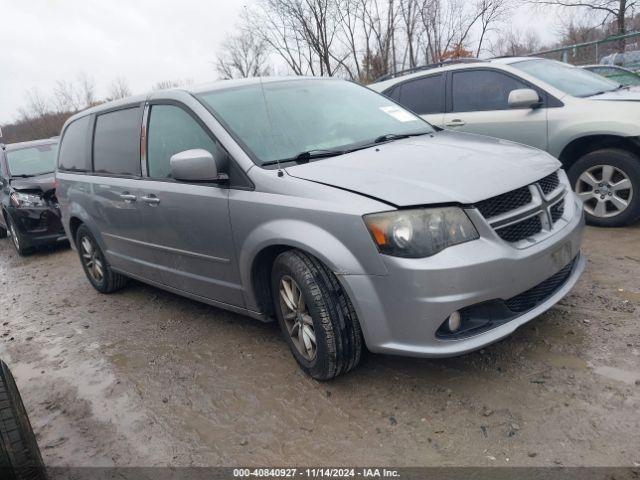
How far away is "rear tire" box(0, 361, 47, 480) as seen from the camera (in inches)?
78.6

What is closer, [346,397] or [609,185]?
[346,397]

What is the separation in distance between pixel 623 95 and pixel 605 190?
0.94 m

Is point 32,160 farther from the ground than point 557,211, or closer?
farther from the ground

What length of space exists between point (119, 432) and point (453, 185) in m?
2.16

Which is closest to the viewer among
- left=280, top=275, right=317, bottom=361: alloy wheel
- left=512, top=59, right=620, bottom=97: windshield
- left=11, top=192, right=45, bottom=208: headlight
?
left=280, top=275, right=317, bottom=361: alloy wheel

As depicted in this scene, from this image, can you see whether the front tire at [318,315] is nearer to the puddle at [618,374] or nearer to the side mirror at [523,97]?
the puddle at [618,374]

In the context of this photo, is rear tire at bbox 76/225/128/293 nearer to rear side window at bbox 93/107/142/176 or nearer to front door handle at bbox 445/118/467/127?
rear side window at bbox 93/107/142/176

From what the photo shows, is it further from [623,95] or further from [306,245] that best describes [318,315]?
[623,95]

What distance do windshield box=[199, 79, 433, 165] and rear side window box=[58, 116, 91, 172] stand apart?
1.94 m

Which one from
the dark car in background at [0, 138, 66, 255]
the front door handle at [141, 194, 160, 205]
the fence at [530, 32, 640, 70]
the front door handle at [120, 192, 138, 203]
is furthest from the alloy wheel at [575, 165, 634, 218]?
the fence at [530, 32, 640, 70]

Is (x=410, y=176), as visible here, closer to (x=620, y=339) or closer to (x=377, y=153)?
(x=377, y=153)

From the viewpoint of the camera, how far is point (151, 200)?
363 centimetres

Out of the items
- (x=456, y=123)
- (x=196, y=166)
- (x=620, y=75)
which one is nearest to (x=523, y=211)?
(x=196, y=166)

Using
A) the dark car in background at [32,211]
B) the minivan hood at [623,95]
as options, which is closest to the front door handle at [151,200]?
the minivan hood at [623,95]
